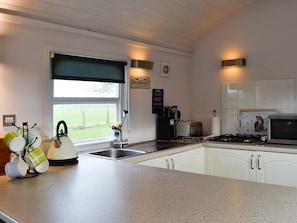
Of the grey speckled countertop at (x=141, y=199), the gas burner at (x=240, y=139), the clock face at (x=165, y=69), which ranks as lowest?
the grey speckled countertop at (x=141, y=199)

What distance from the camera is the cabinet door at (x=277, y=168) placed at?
2895 millimetres

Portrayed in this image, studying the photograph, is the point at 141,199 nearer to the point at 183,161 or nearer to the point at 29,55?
the point at 29,55

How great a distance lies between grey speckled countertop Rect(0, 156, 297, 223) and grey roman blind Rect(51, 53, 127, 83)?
3.62 feet

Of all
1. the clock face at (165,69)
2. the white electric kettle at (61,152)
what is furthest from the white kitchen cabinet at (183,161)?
the clock face at (165,69)

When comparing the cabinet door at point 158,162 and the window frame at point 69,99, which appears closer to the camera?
the window frame at point 69,99

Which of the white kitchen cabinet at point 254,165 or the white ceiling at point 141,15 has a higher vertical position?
the white ceiling at point 141,15

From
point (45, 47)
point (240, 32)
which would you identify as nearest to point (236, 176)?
point (240, 32)

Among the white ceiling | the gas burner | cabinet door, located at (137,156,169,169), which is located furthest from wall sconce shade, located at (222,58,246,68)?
cabinet door, located at (137,156,169,169)

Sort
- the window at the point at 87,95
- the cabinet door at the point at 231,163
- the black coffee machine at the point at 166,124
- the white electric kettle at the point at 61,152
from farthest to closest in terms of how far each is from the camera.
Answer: the black coffee machine at the point at 166,124, the cabinet door at the point at 231,163, the window at the point at 87,95, the white electric kettle at the point at 61,152

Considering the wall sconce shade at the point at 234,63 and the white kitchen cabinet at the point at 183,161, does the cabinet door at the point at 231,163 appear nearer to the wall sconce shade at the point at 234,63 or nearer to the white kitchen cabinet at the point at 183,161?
the white kitchen cabinet at the point at 183,161

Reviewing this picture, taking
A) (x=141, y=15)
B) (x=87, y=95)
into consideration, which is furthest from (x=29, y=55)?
(x=141, y=15)

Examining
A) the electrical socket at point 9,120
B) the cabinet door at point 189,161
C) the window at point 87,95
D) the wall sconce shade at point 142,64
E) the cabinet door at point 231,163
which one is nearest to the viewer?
the electrical socket at point 9,120

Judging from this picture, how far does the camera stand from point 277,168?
2965 millimetres

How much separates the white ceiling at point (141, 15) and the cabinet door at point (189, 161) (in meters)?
1.33
